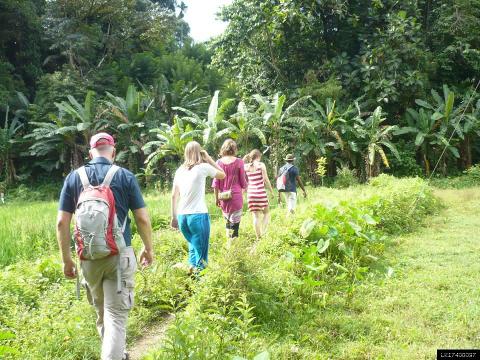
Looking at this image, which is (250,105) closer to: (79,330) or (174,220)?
(174,220)

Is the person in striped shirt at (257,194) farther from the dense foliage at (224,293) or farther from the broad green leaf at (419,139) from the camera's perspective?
the broad green leaf at (419,139)

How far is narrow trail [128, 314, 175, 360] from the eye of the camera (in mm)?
3582

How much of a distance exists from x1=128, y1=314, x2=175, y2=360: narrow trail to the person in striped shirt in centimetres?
286

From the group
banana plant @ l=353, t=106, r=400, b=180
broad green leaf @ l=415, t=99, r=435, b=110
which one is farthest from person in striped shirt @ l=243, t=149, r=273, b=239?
broad green leaf @ l=415, t=99, r=435, b=110

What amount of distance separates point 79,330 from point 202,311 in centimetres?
100

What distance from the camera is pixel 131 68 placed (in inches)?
888

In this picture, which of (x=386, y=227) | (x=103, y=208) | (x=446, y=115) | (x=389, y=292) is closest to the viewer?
(x=103, y=208)

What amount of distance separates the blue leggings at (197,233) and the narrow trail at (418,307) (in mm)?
1444

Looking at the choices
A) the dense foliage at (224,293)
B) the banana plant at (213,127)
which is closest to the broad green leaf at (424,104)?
the banana plant at (213,127)

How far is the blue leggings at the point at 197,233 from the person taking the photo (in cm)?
468

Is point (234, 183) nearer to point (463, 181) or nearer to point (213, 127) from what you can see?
point (213, 127)

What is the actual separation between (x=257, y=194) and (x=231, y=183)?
1.10m

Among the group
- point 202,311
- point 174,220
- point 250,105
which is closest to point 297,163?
point 250,105

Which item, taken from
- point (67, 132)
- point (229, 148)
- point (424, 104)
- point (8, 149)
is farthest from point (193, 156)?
point (8, 149)
